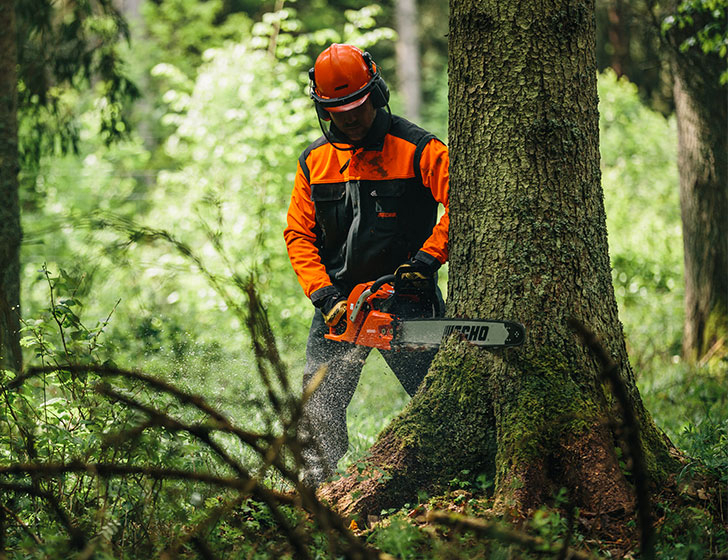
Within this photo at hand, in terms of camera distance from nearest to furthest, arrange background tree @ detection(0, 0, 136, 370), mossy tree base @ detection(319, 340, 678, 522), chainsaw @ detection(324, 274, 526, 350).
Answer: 1. mossy tree base @ detection(319, 340, 678, 522)
2. chainsaw @ detection(324, 274, 526, 350)
3. background tree @ detection(0, 0, 136, 370)

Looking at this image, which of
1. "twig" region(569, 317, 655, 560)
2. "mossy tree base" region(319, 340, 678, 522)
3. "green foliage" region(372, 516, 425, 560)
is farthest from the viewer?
"mossy tree base" region(319, 340, 678, 522)

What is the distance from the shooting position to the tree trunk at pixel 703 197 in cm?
699

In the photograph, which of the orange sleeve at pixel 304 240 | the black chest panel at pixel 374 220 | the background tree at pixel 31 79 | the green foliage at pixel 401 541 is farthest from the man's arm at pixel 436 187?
the background tree at pixel 31 79

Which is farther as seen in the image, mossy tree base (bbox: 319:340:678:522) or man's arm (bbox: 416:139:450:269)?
man's arm (bbox: 416:139:450:269)

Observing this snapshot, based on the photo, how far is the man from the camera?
3.59 meters

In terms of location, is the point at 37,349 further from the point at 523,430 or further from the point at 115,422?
the point at 523,430

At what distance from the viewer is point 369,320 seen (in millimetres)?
3641

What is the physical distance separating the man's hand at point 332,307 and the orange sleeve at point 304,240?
3.9 inches

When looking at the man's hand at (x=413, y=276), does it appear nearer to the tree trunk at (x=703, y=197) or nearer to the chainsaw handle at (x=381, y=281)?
the chainsaw handle at (x=381, y=281)

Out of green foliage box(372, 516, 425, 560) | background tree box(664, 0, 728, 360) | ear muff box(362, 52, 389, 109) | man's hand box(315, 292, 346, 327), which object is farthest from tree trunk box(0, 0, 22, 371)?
background tree box(664, 0, 728, 360)

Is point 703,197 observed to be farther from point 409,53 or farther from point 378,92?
point 409,53

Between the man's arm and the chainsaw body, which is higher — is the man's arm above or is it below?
above

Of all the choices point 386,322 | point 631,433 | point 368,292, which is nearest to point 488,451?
point 386,322

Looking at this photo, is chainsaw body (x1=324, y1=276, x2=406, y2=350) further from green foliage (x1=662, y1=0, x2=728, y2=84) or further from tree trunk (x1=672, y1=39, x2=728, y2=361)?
tree trunk (x1=672, y1=39, x2=728, y2=361)
